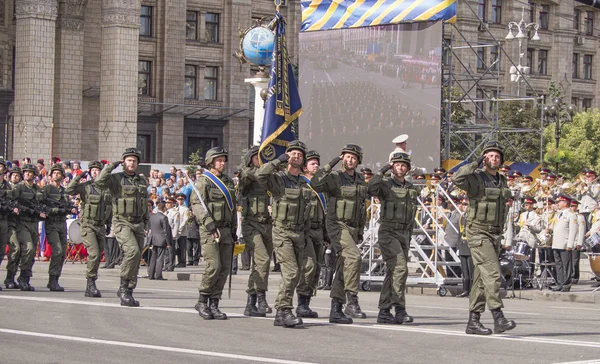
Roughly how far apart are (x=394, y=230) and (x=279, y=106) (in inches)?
396

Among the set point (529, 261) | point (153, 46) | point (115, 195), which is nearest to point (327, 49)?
point (529, 261)

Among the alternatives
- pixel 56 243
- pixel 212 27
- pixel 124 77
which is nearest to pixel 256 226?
pixel 56 243

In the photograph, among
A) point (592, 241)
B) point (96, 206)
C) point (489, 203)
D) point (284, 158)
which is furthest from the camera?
point (592, 241)

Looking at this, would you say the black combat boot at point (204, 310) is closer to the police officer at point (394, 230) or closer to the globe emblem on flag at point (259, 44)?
the police officer at point (394, 230)

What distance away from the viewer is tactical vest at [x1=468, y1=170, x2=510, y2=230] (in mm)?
12773

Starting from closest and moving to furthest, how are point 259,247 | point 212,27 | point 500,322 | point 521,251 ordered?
point 500,322 → point 259,247 → point 521,251 → point 212,27

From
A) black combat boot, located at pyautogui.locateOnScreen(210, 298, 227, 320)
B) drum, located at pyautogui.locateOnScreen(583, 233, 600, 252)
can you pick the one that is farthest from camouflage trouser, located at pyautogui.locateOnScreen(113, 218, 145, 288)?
drum, located at pyautogui.locateOnScreen(583, 233, 600, 252)

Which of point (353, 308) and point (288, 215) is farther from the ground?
point (288, 215)

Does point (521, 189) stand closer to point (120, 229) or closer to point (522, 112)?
point (120, 229)

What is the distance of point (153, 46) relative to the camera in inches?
2234

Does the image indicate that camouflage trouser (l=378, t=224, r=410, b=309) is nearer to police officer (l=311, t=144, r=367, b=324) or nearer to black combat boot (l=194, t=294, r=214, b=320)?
police officer (l=311, t=144, r=367, b=324)

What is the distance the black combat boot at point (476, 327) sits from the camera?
1263cm

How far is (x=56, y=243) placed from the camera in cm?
1830

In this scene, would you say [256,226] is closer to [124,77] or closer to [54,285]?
[54,285]
